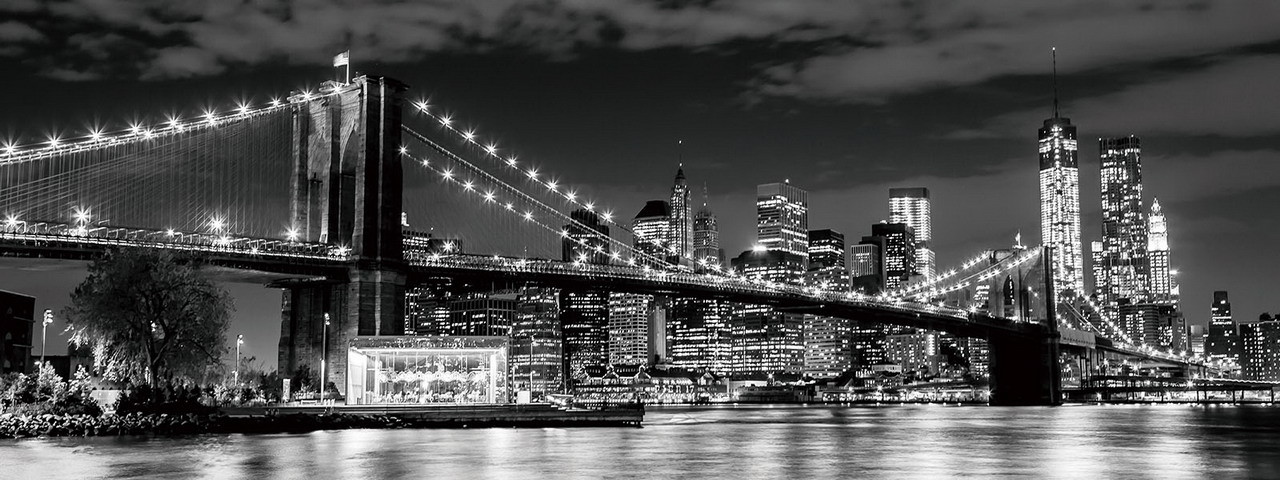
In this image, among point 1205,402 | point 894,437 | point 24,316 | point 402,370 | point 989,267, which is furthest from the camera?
point 1205,402

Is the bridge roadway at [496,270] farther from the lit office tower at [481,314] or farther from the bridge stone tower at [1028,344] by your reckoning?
the lit office tower at [481,314]

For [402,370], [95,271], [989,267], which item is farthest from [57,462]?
[989,267]

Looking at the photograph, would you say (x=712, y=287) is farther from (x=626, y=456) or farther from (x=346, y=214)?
(x=626, y=456)

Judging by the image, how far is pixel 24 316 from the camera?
9331 cm

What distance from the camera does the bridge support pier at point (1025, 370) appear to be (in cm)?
13100

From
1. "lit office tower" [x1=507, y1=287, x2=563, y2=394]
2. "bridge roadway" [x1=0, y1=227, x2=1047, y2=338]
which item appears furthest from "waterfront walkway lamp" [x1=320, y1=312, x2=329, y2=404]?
"lit office tower" [x1=507, y1=287, x2=563, y2=394]

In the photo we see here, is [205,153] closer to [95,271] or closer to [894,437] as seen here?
[95,271]

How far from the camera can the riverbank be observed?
52.1m

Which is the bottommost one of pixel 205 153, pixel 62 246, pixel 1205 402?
pixel 1205 402

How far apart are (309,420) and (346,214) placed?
1982 centimetres

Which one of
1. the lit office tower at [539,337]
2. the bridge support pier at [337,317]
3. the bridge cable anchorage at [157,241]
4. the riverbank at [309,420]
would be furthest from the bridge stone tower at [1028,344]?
the bridge cable anchorage at [157,241]

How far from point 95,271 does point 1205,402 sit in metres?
161

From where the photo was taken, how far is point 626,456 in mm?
43094

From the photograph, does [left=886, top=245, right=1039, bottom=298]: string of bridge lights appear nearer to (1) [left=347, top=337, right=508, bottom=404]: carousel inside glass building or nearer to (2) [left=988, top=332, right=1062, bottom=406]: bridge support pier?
(2) [left=988, top=332, right=1062, bottom=406]: bridge support pier
